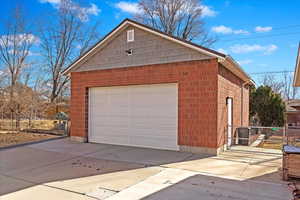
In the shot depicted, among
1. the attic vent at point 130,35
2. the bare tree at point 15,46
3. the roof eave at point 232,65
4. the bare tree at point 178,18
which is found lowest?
the roof eave at point 232,65

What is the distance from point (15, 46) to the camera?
65.3 ft

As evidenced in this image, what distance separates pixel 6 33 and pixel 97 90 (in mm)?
15075

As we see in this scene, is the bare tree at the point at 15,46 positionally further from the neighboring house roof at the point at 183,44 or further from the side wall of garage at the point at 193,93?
the side wall of garage at the point at 193,93

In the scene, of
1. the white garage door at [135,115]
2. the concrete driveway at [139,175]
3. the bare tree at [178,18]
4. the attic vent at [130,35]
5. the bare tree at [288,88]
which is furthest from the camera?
the bare tree at [288,88]

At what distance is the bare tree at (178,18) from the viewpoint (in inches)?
930

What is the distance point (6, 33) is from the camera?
1989 centimetres

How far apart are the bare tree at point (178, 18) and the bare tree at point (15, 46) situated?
37.9 feet

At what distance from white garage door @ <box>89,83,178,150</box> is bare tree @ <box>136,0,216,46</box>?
15559mm

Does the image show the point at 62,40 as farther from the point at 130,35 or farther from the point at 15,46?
the point at 130,35

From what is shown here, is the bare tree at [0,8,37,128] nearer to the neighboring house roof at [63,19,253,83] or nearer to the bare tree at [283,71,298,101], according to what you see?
the neighboring house roof at [63,19,253,83]

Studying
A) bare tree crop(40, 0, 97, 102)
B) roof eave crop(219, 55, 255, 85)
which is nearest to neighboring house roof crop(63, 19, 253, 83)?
roof eave crop(219, 55, 255, 85)

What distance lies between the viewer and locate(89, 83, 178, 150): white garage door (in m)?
8.68

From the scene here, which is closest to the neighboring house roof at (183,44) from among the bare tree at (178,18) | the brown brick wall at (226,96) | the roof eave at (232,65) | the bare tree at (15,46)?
the roof eave at (232,65)

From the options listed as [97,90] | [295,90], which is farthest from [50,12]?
[295,90]
